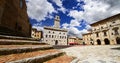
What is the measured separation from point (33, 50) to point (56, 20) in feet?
195

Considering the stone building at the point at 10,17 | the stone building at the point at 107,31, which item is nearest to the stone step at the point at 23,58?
the stone building at the point at 10,17

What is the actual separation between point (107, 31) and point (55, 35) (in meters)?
30.5

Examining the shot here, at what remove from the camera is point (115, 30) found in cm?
3588

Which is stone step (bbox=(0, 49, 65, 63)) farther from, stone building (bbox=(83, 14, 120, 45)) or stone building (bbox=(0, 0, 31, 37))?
stone building (bbox=(83, 14, 120, 45))

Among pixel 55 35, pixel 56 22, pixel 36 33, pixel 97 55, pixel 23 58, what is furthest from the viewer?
pixel 36 33

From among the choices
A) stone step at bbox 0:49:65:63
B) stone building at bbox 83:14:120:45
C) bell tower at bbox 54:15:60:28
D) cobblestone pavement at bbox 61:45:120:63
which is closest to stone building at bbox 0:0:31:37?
stone step at bbox 0:49:65:63

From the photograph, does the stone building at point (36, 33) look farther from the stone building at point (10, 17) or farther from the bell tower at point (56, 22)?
the stone building at point (10, 17)

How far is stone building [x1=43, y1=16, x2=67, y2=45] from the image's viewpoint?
174 feet

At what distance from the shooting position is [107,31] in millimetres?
39062

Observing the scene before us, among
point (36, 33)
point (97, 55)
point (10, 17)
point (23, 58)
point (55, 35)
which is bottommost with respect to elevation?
point (97, 55)

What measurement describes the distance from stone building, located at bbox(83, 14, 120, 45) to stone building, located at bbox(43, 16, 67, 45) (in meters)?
21.9

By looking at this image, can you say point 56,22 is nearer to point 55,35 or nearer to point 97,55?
point 55,35

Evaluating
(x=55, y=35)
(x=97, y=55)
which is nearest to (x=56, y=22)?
(x=55, y=35)

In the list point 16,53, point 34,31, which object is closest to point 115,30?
point 16,53
